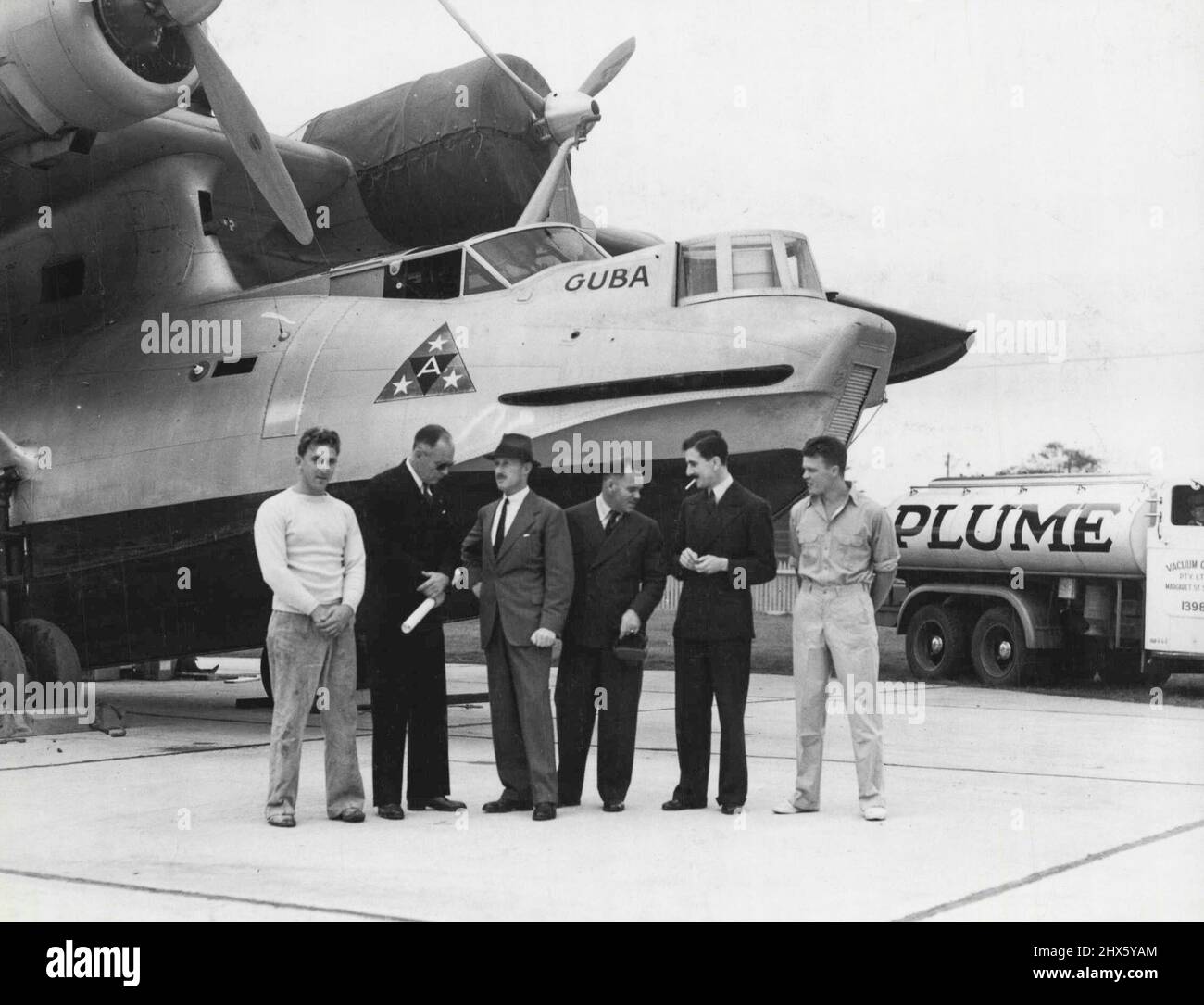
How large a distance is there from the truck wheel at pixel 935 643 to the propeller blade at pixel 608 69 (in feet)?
25.5

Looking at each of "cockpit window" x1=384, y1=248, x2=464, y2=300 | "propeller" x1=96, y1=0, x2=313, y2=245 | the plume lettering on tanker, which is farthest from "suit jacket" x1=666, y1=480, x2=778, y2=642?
the plume lettering on tanker

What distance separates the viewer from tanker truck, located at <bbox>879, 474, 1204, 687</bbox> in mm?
14969

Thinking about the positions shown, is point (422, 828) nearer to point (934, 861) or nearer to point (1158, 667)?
point (934, 861)

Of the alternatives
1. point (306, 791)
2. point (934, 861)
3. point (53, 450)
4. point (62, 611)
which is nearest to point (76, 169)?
point (53, 450)

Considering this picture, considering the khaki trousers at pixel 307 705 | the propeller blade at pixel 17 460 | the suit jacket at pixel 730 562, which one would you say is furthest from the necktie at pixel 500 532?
the propeller blade at pixel 17 460

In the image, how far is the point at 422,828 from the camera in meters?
6.64

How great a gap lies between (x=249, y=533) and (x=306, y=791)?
344 centimetres

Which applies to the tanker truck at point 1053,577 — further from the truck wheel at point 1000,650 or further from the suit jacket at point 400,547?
the suit jacket at point 400,547

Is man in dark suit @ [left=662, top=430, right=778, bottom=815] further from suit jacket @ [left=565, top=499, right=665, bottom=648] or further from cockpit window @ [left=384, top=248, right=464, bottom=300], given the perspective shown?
cockpit window @ [left=384, top=248, right=464, bottom=300]

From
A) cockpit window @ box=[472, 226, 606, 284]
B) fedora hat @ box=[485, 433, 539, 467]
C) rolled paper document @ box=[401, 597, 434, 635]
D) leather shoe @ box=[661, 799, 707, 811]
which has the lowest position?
leather shoe @ box=[661, 799, 707, 811]

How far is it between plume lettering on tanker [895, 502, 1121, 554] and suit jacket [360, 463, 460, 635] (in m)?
10.7

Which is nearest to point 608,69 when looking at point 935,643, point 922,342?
point 922,342

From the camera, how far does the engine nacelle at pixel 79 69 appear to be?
9.55 m

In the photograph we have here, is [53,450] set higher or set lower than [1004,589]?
higher
